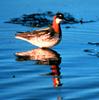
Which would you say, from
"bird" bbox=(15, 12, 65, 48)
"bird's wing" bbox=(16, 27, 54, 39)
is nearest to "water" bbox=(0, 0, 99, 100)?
"bird" bbox=(15, 12, 65, 48)

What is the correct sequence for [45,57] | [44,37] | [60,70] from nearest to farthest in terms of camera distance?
1. [60,70]
2. [45,57]
3. [44,37]

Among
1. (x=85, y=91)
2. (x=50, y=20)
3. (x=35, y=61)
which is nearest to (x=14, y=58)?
(x=35, y=61)

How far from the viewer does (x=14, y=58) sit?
1555 centimetres

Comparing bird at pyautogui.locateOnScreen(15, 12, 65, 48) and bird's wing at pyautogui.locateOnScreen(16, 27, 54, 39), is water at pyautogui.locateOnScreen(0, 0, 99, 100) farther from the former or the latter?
bird's wing at pyautogui.locateOnScreen(16, 27, 54, 39)

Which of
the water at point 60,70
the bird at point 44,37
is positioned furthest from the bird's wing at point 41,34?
the water at point 60,70

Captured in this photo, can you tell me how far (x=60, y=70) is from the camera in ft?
45.3

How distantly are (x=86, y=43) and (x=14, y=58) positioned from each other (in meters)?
3.85

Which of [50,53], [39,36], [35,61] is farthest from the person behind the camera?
[39,36]

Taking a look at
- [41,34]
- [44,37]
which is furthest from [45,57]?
[41,34]

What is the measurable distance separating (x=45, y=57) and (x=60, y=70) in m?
1.73

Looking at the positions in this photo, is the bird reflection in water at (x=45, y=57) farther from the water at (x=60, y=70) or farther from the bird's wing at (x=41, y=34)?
the bird's wing at (x=41, y=34)

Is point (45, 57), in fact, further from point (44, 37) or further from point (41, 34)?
point (41, 34)

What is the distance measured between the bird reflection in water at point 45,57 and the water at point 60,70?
13 centimetres

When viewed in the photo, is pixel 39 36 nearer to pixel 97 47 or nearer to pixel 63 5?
pixel 97 47
